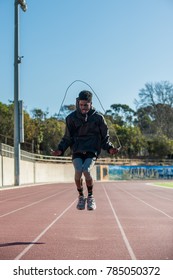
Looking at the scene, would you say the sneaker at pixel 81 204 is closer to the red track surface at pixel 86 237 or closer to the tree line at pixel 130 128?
the red track surface at pixel 86 237

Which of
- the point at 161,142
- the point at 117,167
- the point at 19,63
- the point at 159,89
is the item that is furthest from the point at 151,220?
the point at 161,142

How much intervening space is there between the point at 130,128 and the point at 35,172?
34526mm

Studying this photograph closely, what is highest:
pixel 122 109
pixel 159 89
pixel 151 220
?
pixel 122 109

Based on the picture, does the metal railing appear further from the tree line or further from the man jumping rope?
the man jumping rope

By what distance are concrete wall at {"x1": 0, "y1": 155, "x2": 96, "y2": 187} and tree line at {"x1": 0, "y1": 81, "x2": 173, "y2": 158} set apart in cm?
256

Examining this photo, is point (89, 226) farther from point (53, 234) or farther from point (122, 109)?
point (122, 109)

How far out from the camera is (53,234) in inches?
299

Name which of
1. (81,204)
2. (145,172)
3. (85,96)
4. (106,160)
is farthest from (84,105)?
(106,160)

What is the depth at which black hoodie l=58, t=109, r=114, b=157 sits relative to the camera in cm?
761

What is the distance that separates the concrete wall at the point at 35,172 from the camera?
119 feet

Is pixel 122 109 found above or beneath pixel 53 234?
above

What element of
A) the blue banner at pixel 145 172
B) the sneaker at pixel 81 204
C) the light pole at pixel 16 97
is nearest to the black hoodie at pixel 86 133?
the sneaker at pixel 81 204

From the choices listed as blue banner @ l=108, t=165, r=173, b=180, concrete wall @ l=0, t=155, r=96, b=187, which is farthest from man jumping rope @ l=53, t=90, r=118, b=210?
blue banner @ l=108, t=165, r=173, b=180

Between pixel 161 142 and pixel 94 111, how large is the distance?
74948 millimetres
